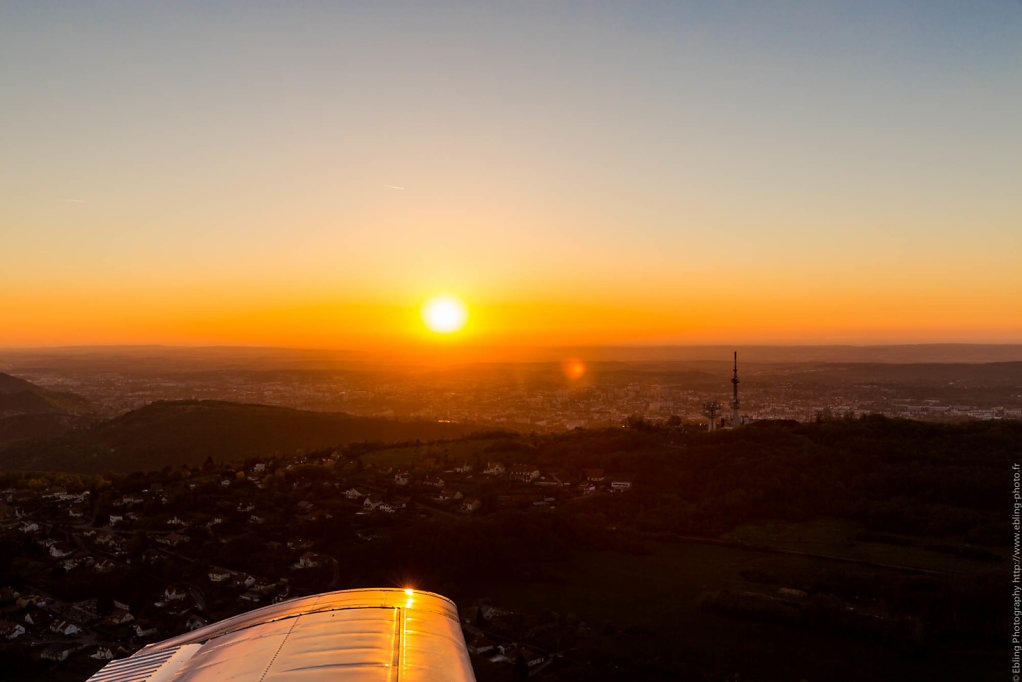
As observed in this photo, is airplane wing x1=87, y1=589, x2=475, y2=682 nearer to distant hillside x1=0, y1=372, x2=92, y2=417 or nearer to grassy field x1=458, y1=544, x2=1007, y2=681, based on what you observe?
grassy field x1=458, y1=544, x2=1007, y2=681

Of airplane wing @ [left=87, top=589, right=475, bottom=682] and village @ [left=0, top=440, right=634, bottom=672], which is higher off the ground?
airplane wing @ [left=87, top=589, right=475, bottom=682]

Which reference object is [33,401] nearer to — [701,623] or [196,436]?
[196,436]

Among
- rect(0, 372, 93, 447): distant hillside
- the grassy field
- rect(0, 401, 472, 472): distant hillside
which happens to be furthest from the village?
rect(0, 372, 93, 447): distant hillside

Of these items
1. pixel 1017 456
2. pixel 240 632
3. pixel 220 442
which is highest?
pixel 240 632

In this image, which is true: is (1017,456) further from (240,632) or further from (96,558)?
(96,558)

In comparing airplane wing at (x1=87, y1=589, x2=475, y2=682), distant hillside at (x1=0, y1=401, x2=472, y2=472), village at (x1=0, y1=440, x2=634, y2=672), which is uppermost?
airplane wing at (x1=87, y1=589, x2=475, y2=682)

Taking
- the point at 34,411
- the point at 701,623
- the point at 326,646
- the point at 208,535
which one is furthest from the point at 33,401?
the point at 326,646

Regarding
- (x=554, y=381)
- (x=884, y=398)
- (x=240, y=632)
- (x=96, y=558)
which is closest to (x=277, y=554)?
(x=96, y=558)
